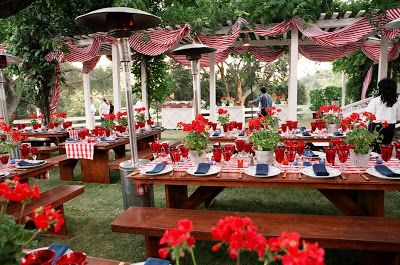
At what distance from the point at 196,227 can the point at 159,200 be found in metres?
2.18

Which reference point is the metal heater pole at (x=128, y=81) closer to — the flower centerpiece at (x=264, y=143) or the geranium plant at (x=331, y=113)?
the flower centerpiece at (x=264, y=143)

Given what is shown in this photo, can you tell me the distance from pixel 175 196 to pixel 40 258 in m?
1.95

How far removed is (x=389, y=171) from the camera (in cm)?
245

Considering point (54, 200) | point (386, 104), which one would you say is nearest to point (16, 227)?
point (54, 200)

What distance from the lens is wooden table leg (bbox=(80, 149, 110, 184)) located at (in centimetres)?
520

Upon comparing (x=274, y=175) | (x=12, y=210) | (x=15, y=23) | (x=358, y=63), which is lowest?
(x=12, y=210)

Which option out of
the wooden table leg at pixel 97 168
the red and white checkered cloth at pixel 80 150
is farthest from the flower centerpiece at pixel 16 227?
the wooden table leg at pixel 97 168

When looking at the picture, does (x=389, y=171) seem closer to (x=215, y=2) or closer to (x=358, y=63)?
(x=215, y=2)

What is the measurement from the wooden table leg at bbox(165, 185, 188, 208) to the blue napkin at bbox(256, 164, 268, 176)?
36.4 inches

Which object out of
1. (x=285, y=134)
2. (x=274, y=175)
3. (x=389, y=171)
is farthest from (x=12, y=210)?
(x=285, y=134)

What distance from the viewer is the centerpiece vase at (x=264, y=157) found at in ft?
9.31

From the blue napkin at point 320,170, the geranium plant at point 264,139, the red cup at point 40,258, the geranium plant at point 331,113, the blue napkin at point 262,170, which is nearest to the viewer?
the red cup at point 40,258

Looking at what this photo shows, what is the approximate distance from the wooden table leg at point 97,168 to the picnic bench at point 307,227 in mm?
2823

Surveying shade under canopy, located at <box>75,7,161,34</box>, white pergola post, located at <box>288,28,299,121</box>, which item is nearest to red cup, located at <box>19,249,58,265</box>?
shade under canopy, located at <box>75,7,161,34</box>
